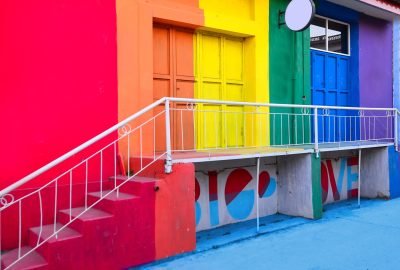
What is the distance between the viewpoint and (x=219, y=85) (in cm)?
671

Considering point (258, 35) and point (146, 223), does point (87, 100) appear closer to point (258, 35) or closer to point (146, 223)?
point (146, 223)

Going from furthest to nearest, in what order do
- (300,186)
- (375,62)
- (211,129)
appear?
1. (375,62)
2. (211,129)
3. (300,186)

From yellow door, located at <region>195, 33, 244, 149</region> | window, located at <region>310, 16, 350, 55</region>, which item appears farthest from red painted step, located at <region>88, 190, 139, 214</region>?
window, located at <region>310, 16, 350, 55</region>

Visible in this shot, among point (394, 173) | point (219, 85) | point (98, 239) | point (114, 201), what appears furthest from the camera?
point (394, 173)

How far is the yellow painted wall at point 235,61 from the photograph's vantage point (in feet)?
21.2

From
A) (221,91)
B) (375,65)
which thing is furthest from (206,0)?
(375,65)

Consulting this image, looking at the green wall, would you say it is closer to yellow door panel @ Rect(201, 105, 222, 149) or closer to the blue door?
the blue door

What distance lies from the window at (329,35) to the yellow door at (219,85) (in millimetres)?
2096

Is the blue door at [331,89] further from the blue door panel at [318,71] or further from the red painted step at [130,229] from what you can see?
the red painted step at [130,229]

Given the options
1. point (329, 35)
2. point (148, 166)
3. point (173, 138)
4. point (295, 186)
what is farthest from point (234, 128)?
point (329, 35)

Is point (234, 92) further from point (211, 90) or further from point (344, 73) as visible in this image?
point (344, 73)

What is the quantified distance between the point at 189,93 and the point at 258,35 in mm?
1733

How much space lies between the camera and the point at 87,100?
4984 millimetres

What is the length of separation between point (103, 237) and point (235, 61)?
4163 millimetres
